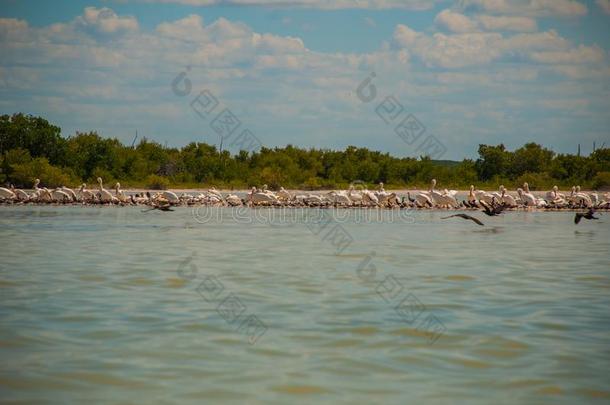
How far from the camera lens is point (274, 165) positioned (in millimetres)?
63094

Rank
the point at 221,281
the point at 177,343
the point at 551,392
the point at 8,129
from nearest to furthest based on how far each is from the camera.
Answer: the point at 551,392 < the point at 177,343 < the point at 221,281 < the point at 8,129

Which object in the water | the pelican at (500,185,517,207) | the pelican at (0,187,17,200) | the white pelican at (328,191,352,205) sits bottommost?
the water

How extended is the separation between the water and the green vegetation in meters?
39.2

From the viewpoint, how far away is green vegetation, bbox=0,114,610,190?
2239 inches

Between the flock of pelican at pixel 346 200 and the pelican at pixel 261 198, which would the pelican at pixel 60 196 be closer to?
the flock of pelican at pixel 346 200

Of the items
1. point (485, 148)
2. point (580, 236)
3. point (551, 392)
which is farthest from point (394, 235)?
point (485, 148)

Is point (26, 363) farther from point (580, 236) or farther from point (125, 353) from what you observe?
point (580, 236)

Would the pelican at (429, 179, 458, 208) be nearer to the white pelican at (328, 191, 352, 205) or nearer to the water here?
the white pelican at (328, 191, 352, 205)

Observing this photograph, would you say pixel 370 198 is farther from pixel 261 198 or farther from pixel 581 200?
pixel 581 200

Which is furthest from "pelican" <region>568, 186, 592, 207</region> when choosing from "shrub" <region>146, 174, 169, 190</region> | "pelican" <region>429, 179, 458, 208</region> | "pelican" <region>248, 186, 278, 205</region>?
"shrub" <region>146, 174, 169, 190</region>

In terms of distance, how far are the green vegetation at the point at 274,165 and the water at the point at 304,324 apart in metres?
39.2

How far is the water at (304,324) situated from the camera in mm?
7262

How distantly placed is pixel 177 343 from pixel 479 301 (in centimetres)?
436

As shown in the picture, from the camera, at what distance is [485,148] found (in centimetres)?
6519
